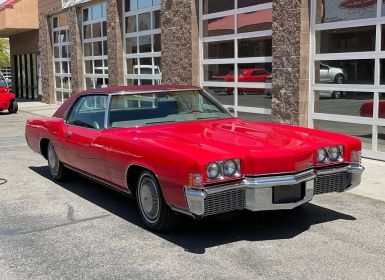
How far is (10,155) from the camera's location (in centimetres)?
975

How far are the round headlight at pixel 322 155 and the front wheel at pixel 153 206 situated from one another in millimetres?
1390

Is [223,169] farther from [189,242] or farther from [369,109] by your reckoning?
[369,109]

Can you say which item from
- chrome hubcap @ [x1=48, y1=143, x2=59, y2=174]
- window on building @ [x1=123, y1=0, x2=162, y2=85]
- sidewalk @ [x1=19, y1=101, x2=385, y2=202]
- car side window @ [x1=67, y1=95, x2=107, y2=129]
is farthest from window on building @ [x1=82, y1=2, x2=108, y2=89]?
sidewalk @ [x1=19, y1=101, x2=385, y2=202]

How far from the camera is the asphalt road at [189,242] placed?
13.2ft

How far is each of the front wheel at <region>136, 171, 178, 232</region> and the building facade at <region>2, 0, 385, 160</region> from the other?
4.80 meters

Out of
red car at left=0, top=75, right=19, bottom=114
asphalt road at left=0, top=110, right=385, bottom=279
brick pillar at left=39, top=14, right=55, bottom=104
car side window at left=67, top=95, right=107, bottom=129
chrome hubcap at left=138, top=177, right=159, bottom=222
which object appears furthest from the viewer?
brick pillar at left=39, top=14, right=55, bottom=104

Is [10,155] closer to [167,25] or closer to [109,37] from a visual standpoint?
[167,25]

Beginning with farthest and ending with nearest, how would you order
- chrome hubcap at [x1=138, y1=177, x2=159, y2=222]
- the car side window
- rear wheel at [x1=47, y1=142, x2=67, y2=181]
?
rear wheel at [x1=47, y1=142, x2=67, y2=181]
the car side window
chrome hubcap at [x1=138, y1=177, x2=159, y2=222]

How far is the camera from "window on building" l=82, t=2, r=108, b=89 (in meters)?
17.9

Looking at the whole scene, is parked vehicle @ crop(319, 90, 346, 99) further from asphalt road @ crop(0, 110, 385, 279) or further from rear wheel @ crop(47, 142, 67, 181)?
rear wheel @ crop(47, 142, 67, 181)

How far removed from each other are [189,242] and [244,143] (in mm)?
996

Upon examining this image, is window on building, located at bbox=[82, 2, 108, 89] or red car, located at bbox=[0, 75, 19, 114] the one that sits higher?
window on building, located at bbox=[82, 2, 108, 89]

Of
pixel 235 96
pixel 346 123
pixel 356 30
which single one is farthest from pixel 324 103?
pixel 235 96

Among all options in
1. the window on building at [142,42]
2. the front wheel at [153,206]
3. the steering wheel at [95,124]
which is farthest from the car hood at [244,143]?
the window on building at [142,42]
